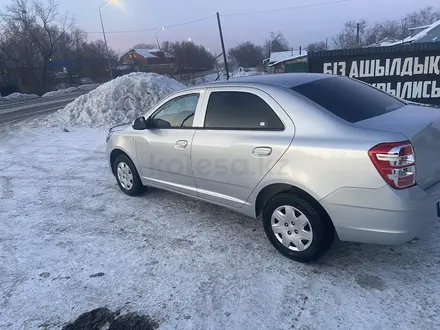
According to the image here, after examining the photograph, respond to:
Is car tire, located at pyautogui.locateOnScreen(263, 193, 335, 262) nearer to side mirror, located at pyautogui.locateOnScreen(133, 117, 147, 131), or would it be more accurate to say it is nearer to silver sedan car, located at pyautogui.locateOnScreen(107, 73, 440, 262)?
silver sedan car, located at pyautogui.locateOnScreen(107, 73, 440, 262)

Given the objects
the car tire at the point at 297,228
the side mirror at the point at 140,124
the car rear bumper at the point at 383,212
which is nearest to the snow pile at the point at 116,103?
the side mirror at the point at 140,124

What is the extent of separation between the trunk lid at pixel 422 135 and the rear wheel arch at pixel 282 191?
76 centimetres

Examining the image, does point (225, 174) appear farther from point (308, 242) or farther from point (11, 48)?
point (11, 48)

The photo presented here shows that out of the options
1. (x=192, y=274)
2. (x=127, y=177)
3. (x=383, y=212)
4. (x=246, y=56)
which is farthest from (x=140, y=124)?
(x=246, y=56)

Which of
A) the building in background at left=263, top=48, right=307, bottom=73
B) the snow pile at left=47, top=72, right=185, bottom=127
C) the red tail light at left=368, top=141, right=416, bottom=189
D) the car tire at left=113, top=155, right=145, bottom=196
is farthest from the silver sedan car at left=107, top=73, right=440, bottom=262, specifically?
the building in background at left=263, top=48, right=307, bottom=73

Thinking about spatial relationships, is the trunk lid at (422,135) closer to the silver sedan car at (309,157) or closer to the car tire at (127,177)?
the silver sedan car at (309,157)

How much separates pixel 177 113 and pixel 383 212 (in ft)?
8.87

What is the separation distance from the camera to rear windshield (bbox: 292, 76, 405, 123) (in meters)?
3.11

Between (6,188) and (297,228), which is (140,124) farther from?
(6,188)

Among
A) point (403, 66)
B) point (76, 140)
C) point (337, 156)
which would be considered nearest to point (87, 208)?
point (337, 156)

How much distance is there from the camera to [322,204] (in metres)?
2.92

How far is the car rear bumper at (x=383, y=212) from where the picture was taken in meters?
2.61

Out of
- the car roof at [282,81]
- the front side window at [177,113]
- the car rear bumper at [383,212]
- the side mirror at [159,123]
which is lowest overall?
the car rear bumper at [383,212]

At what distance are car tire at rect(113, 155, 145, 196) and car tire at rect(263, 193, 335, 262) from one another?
8.05ft
